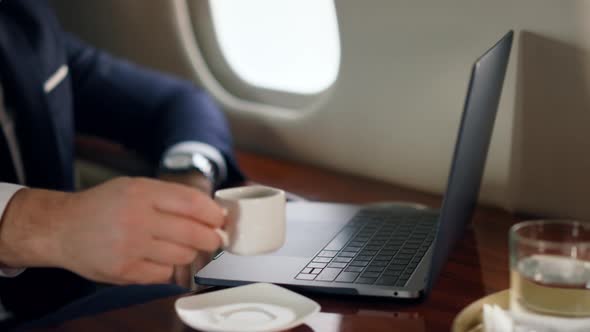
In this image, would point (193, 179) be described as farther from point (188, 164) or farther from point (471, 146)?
point (471, 146)

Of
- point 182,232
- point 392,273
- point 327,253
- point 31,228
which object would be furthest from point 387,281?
point 31,228

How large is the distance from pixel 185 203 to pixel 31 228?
187mm

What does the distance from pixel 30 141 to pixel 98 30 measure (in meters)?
0.62

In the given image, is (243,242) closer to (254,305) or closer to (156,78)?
(254,305)

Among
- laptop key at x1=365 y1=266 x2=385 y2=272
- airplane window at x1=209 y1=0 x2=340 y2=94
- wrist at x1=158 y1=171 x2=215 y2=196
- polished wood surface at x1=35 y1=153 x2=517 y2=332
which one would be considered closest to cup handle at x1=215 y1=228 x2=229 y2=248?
polished wood surface at x1=35 y1=153 x2=517 y2=332

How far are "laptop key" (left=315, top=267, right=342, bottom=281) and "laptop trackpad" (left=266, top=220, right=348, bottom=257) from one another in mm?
64

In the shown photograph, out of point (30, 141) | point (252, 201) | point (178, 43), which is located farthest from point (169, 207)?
point (178, 43)

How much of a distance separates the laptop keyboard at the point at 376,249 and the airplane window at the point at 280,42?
0.45 metres

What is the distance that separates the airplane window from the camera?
1662 millimetres

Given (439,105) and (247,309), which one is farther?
(439,105)

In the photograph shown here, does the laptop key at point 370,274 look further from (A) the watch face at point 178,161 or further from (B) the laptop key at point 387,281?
(A) the watch face at point 178,161

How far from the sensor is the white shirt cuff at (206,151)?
1.48 meters

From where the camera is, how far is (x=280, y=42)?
1.79 meters

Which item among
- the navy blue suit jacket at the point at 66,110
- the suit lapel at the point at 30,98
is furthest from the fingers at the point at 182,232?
the suit lapel at the point at 30,98
